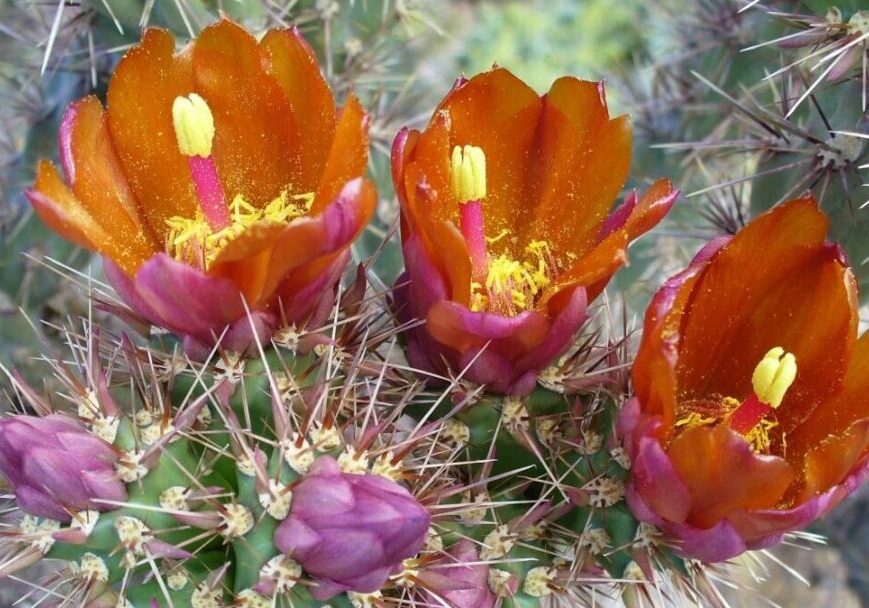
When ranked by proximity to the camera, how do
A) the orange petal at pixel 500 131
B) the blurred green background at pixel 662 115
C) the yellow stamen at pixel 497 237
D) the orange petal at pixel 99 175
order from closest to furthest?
the orange petal at pixel 99 175
the orange petal at pixel 500 131
the yellow stamen at pixel 497 237
the blurred green background at pixel 662 115

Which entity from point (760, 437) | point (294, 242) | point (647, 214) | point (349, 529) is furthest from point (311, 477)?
point (760, 437)

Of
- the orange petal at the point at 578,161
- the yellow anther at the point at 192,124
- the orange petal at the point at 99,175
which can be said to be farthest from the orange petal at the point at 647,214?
the orange petal at the point at 99,175

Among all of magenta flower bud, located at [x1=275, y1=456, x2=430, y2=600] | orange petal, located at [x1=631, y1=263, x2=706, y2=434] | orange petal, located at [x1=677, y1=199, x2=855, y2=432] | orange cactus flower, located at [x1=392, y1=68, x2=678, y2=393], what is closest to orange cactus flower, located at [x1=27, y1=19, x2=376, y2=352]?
orange cactus flower, located at [x1=392, y1=68, x2=678, y2=393]

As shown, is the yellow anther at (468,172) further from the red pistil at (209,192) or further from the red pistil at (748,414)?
the red pistil at (748,414)

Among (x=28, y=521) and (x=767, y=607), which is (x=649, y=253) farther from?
Result: (x=28, y=521)

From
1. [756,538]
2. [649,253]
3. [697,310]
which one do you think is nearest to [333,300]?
[697,310]

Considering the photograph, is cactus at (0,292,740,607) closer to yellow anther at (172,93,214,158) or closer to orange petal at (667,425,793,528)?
orange petal at (667,425,793,528)

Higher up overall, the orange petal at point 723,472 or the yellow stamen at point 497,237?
the yellow stamen at point 497,237
